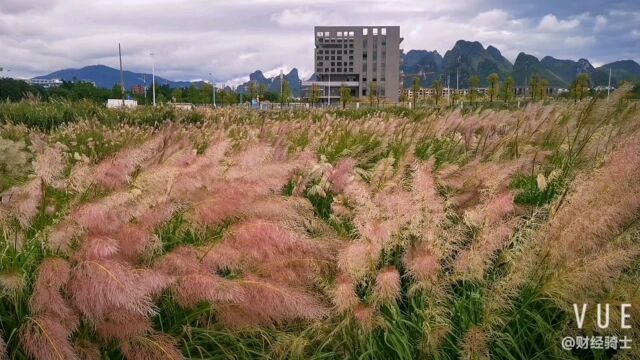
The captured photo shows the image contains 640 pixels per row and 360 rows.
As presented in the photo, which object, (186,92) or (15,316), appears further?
(186,92)

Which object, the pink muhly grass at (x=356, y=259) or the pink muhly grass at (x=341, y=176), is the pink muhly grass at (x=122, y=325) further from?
the pink muhly grass at (x=341, y=176)

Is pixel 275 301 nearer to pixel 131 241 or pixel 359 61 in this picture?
pixel 131 241

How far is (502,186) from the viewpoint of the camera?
2.84 meters

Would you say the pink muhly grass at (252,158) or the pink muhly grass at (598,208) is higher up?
the pink muhly grass at (252,158)

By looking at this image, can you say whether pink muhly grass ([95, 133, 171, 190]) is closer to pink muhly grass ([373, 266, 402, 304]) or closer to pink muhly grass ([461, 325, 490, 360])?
pink muhly grass ([373, 266, 402, 304])

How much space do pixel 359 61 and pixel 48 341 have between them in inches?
4340

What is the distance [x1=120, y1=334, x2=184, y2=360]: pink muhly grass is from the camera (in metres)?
1.94

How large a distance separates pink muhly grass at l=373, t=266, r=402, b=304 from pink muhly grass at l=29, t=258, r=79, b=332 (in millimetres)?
1021

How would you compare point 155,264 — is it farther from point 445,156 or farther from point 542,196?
point 445,156

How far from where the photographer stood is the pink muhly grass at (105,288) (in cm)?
172

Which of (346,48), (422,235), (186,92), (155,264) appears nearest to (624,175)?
(422,235)

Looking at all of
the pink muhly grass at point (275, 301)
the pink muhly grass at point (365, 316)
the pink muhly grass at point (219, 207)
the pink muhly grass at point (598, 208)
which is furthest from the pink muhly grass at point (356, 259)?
the pink muhly grass at point (598, 208)

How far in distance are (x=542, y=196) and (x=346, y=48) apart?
111396 mm

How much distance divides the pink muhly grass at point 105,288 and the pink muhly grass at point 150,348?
18cm
